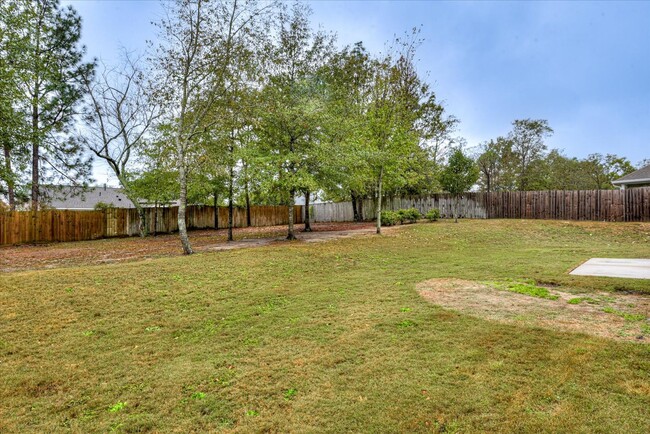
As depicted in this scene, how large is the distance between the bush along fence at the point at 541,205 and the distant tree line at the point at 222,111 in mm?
1569

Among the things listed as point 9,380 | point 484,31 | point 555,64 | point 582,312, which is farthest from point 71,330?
point 555,64

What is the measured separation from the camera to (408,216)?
65.7 ft

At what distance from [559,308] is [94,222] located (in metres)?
21.8

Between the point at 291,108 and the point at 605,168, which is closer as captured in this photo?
the point at 291,108

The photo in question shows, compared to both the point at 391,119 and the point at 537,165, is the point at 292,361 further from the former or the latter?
the point at 537,165

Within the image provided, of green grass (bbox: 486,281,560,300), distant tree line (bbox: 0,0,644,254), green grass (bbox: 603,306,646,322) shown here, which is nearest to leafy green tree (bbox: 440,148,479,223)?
distant tree line (bbox: 0,0,644,254)

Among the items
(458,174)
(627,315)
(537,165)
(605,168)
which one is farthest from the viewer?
(605,168)

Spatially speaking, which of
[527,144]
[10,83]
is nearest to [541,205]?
[527,144]

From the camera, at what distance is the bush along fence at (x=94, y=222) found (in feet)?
52.9

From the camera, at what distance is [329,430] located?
2422mm

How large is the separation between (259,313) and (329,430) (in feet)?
9.66

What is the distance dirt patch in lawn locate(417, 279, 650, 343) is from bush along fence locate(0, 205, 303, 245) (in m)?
19.0

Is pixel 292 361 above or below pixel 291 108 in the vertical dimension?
below

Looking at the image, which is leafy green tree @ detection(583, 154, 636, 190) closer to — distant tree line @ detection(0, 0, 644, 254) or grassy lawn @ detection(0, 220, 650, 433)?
distant tree line @ detection(0, 0, 644, 254)
